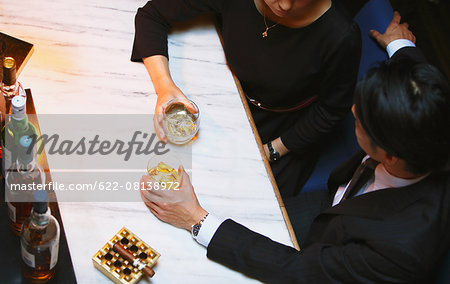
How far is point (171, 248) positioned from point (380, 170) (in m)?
0.61

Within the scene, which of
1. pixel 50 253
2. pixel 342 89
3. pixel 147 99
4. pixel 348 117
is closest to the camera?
pixel 50 253

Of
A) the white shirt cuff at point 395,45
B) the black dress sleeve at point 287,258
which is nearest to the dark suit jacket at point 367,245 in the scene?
the black dress sleeve at point 287,258

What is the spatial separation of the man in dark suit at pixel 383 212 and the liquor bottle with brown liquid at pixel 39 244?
299 millimetres

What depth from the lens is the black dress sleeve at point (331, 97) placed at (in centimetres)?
163

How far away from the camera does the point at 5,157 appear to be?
117 centimetres

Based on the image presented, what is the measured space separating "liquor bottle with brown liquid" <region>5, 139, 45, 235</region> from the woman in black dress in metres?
0.42

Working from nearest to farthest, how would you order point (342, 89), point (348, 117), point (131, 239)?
point (131, 239)
point (342, 89)
point (348, 117)

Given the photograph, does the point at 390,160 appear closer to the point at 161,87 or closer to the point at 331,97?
the point at 331,97

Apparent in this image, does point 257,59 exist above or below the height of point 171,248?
above

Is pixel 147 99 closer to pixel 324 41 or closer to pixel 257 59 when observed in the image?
pixel 257 59

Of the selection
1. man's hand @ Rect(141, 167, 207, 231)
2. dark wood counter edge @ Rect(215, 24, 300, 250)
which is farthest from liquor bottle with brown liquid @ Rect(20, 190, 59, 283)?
dark wood counter edge @ Rect(215, 24, 300, 250)

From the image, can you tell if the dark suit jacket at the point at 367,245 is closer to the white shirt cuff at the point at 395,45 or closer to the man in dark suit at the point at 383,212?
the man in dark suit at the point at 383,212

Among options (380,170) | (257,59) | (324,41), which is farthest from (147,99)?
(380,170)

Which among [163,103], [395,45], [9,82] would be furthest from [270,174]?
[9,82]
